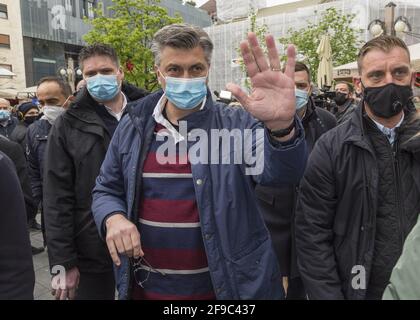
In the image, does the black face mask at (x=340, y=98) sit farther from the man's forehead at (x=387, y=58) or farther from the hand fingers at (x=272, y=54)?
the hand fingers at (x=272, y=54)

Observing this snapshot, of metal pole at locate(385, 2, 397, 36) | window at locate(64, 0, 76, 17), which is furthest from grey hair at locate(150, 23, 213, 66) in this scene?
window at locate(64, 0, 76, 17)

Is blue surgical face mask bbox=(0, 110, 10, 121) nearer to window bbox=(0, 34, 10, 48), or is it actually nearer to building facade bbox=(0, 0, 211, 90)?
building facade bbox=(0, 0, 211, 90)

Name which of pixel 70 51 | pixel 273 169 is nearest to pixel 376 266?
pixel 273 169

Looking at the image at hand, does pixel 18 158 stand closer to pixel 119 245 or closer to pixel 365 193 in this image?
pixel 119 245

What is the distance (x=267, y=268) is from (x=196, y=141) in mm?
707

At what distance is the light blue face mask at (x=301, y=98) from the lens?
3105 millimetres

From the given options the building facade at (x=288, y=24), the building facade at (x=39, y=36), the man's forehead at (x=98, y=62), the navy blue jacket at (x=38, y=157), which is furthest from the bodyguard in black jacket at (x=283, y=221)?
the building facade at (x=39, y=36)

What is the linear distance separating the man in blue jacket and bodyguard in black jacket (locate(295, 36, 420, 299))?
405mm

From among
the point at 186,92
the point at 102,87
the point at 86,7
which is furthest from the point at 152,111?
the point at 86,7

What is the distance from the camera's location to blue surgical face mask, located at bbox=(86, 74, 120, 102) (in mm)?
2932

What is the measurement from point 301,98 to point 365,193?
126 centimetres

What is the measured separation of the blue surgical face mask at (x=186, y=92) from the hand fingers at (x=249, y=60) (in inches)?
21.3

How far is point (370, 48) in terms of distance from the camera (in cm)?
242

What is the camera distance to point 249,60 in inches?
61.3
